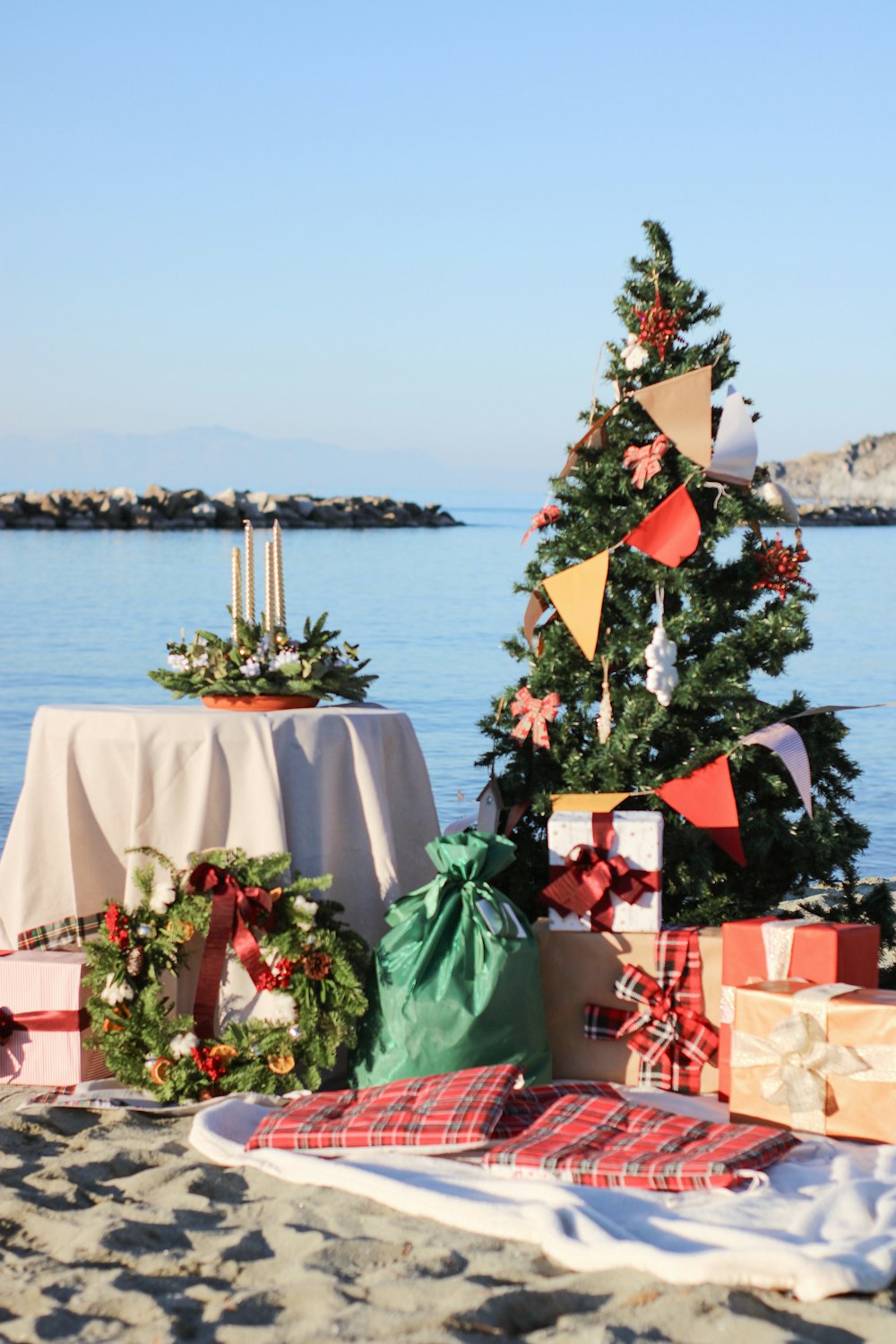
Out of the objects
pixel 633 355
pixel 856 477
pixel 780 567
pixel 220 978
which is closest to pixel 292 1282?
pixel 220 978

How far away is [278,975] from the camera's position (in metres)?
4.10

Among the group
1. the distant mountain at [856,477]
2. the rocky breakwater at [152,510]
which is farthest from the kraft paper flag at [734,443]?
the distant mountain at [856,477]

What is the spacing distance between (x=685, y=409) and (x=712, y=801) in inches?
48.9

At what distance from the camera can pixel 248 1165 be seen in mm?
3561

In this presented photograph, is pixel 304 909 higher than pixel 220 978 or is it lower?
higher

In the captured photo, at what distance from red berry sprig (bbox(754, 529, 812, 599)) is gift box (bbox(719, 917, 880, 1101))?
3.94ft

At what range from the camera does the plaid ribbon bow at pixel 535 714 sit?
4.83 m

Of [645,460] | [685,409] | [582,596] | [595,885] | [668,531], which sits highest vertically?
Result: [685,409]

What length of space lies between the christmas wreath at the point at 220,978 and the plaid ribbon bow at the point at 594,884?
658 mm

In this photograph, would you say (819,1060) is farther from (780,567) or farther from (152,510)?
(152,510)

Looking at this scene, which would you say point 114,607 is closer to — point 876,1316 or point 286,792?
point 286,792

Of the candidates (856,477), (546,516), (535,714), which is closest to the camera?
(535,714)

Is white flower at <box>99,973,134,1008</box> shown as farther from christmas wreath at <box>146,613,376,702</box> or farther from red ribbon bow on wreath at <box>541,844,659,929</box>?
red ribbon bow on wreath at <box>541,844,659,929</box>

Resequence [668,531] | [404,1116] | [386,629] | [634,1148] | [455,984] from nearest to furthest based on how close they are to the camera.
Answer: [634,1148] → [404,1116] → [455,984] → [668,531] → [386,629]
